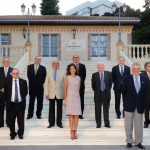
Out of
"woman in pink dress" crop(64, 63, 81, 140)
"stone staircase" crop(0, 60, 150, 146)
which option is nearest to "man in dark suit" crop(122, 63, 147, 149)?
"stone staircase" crop(0, 60, 150, 146)

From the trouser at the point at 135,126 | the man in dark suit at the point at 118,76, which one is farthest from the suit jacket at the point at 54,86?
the trouser at the point at 135,126

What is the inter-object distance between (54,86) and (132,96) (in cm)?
237

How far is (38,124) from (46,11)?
131 feet

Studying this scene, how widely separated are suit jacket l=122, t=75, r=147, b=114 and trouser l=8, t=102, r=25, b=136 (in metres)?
2.42

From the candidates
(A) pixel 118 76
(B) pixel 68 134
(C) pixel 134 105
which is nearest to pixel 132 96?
(C) pixel 134 105

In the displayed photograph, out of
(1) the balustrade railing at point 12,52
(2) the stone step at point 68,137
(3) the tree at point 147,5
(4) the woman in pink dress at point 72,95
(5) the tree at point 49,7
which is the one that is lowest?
(2) the stone step at point 68,137

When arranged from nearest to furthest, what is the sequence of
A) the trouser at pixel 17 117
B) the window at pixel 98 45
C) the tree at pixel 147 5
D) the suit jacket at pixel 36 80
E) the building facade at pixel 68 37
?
the trouser at pixel 17 117, the suit jacket at pixel 36 80, the building facade at pixel 68 37, the window at pixel 98 45, the tree at pixel 147 5

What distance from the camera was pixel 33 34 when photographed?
84.1 ft

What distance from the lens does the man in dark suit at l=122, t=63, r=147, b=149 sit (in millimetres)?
9766

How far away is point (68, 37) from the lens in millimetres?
25734

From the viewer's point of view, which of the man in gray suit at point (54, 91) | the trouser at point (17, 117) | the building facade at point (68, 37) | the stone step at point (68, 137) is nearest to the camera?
the stone step at point (68, 137)

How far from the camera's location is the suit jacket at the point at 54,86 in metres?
11.4

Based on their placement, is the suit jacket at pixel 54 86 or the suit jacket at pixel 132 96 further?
the suit jacket at pixel 54 86

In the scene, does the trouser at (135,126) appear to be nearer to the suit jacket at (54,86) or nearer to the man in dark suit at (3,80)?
the suit jacket at (54,86)
